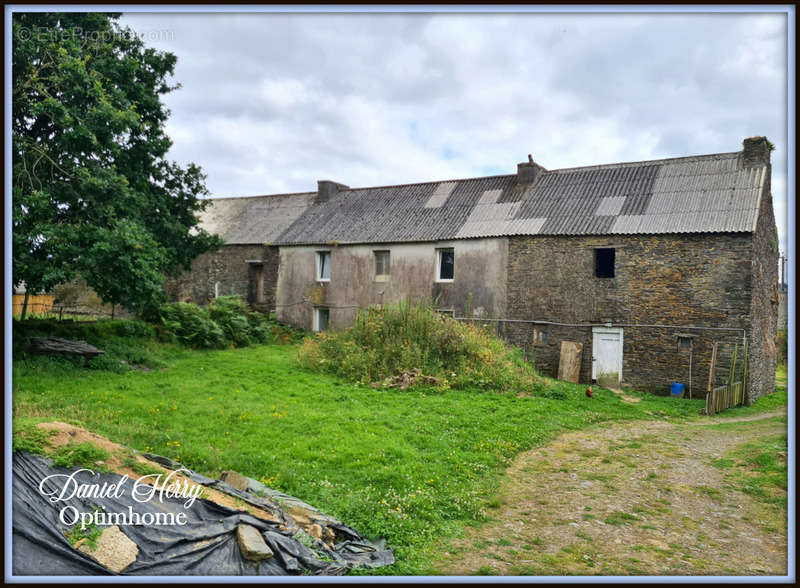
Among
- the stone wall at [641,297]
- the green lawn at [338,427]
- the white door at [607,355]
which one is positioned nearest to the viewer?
the green lawn at [338,427]

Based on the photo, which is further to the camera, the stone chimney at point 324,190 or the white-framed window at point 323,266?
the stone chimney at point 324,190

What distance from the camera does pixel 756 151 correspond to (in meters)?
18.8

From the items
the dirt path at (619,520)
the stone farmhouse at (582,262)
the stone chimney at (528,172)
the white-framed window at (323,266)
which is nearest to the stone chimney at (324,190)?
the stone farmhouse at (582,262)

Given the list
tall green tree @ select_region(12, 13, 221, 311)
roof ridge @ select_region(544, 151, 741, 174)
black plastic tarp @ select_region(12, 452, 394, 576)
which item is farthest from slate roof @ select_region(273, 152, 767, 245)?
black plastic tarp @ select_region(12, 452, 394, 576)

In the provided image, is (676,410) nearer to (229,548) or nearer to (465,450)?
(465,450)

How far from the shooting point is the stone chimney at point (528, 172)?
2361 cm

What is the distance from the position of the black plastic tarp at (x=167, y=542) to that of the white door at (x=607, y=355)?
49.2 ft

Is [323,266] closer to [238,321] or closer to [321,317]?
[321,317]

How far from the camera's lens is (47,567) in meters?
4.79

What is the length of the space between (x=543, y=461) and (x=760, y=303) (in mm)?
13424

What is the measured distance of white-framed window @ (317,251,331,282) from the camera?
26.1 meters

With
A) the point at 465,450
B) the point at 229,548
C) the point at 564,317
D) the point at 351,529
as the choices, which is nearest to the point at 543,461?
the point at 465,450

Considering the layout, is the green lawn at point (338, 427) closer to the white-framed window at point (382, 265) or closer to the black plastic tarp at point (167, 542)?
the black plastic tarp at point (167, 542)

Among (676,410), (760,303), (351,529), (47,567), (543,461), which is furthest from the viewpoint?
(760,303)
